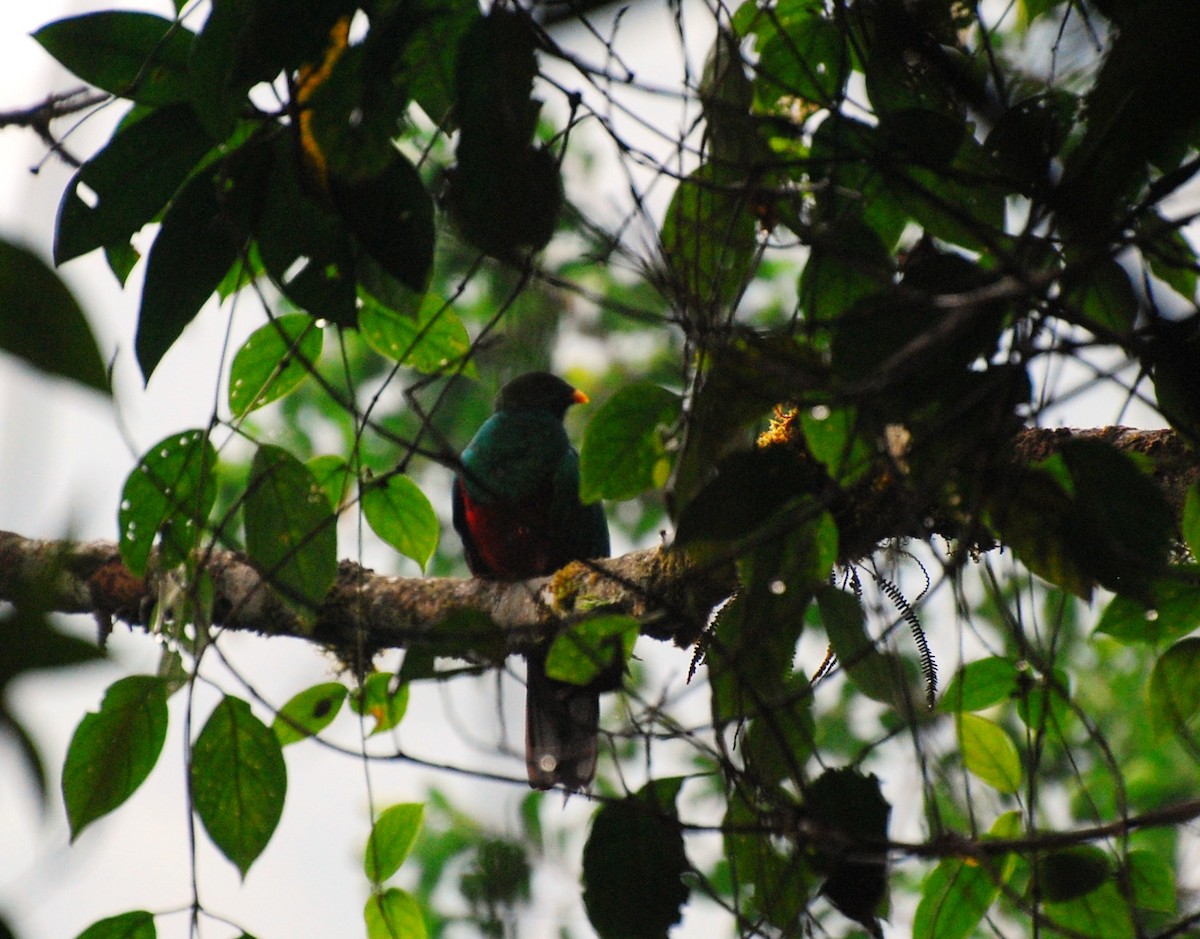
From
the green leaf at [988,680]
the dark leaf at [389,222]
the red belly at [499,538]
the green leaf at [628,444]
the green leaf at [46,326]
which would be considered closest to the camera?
the green leaf at [46,326]

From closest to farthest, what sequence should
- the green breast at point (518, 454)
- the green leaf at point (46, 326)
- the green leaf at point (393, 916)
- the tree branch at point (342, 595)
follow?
the green leaf at point (46, 326), the green leaf at point (393, 916), the tree branch at point (342, 595), the green breast at point (518, 454)

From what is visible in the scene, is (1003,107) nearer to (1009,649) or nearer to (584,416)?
(1009,649)

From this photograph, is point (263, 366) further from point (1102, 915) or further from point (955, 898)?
point (1102, 915)

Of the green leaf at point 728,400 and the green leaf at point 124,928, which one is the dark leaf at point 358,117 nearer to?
the green leaf at point 728,400

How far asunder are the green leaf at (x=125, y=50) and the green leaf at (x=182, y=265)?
15 centimetres

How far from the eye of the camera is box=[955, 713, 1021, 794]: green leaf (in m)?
1.63

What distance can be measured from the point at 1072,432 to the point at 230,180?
5.16 feet

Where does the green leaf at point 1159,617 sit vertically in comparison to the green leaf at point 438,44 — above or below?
below

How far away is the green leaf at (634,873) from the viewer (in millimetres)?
1308

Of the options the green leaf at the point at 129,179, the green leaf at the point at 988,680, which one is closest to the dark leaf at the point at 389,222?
the green leaf at the point at 129,179

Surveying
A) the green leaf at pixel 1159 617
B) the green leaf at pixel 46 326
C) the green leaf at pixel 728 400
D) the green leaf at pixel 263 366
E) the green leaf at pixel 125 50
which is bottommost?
the green leaf at pixel 46 326

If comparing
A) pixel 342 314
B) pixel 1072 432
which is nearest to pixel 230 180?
pixel 342 314

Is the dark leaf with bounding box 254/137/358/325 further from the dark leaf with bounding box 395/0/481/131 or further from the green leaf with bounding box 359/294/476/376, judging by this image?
the green leaf with bounding box 359/294/476/376

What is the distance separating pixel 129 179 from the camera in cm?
143
